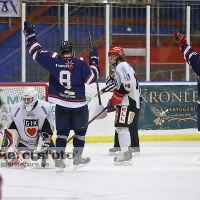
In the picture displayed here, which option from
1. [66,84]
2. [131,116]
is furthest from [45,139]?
[131,116]

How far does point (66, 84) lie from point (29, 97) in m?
0.36

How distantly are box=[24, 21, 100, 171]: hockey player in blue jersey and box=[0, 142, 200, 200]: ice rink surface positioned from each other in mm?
355

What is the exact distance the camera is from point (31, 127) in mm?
6168

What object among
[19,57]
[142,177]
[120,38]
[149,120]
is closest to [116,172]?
[142,177]

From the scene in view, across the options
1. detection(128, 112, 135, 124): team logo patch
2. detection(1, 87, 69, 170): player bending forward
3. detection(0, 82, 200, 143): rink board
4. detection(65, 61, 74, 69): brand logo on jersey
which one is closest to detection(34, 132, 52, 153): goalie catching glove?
detection(1, 87, 69, 170): player bending forward

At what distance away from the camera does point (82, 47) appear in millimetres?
10148

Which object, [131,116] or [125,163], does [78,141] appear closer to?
[125,163]

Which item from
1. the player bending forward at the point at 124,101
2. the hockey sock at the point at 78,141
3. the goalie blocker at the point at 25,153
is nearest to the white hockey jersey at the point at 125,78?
the player bending forward at the point at 124,101

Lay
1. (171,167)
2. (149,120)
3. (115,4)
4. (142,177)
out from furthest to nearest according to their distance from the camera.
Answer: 1. (115,4)
2. (149,120)
3. (171,167)
4. (142,177)

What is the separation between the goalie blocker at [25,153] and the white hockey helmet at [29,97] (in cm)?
26

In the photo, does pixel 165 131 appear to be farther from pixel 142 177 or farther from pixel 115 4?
pixel 142 177

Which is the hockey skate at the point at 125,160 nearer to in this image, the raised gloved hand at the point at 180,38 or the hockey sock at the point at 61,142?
the hockey sock at the point at 61,142

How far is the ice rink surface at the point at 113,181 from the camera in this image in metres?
4.60

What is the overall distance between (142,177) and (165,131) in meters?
3.51
